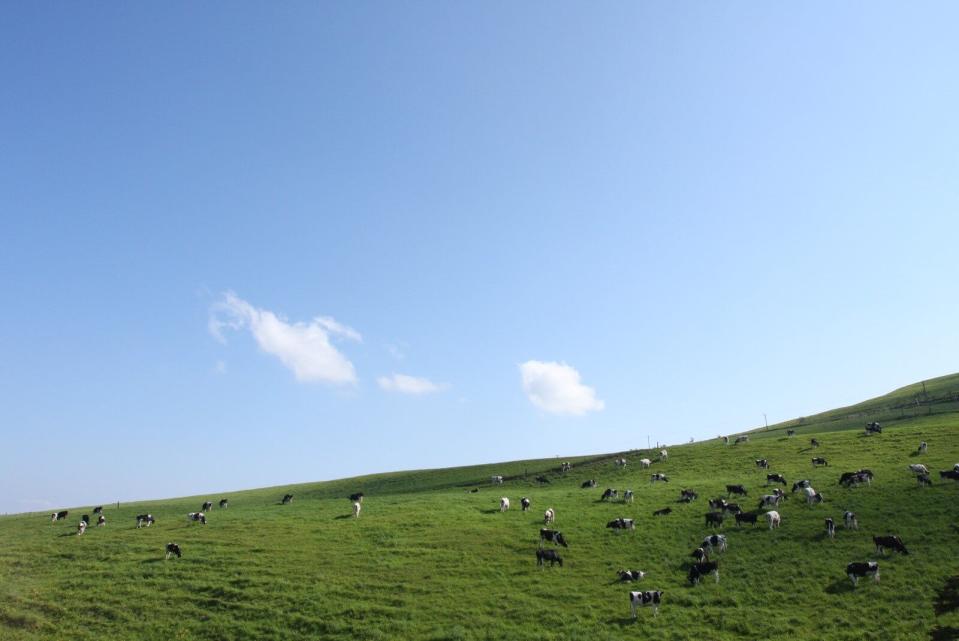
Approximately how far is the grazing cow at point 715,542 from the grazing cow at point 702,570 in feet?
10.3

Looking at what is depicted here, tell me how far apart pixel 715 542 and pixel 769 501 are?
30.6ft

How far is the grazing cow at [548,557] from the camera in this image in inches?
A: 1400

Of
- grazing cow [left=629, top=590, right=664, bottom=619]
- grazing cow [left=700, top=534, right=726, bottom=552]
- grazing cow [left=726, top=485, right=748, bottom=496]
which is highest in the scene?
grazing cow [left=726, top=485, right=748, bottom=496]

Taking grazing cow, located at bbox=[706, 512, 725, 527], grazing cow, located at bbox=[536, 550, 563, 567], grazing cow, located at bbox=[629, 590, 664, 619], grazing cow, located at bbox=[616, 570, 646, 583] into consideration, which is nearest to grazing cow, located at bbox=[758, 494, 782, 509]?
grazing cow, located at bbox=[706, 512, 725, 527]

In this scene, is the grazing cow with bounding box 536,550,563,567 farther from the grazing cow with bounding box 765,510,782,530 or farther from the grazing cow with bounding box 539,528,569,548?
the grazing cow with bounding box 765,510,782,530

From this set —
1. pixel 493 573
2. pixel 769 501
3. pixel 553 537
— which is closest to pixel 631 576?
pixel 553 537

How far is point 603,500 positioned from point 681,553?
15452mm

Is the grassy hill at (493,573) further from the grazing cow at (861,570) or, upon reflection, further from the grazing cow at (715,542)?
the grazing cow at (715,542)

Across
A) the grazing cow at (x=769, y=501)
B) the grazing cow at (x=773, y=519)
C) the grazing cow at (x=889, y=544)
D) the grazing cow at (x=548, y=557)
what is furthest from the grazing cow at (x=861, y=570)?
the grazing cow at (x=548, y=557)

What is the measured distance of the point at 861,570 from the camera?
2955 centimetres

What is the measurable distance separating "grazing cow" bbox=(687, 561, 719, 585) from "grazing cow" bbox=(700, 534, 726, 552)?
3.15 meters

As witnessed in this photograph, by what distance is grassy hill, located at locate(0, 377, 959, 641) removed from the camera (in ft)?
91.4

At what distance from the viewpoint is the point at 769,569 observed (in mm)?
31844

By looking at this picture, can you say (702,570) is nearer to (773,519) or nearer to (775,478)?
(773,519)
